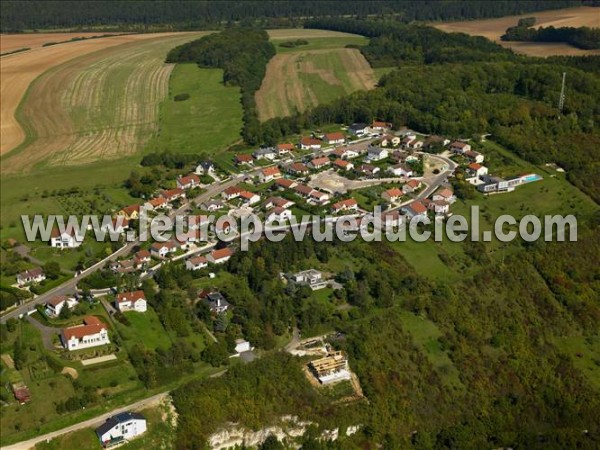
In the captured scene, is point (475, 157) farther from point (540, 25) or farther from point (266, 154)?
point (540, 25)

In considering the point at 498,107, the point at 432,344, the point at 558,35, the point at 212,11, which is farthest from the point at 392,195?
the point at 212,11

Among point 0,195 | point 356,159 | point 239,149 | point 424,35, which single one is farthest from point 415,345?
point 424,35

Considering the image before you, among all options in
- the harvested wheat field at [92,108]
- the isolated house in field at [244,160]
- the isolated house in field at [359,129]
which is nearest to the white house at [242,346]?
the isolated house in field at [244,160]

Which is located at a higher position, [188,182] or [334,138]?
[188,182]

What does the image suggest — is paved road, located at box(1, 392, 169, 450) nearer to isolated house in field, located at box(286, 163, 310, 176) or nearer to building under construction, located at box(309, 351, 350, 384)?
building under construction, located at box(309, 351, 350, 384)

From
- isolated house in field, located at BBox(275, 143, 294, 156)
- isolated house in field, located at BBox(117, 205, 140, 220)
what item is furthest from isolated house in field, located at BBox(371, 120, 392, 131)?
isolated house in field, located at BBox(117, 205, 140, 220)

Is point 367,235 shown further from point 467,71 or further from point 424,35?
point 424,35
